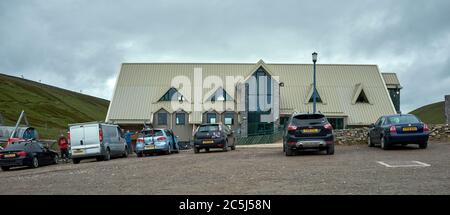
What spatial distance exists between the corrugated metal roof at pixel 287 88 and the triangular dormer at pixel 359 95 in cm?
43

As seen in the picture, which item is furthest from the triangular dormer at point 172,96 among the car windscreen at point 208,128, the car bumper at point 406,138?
the car bumper at point 406,138

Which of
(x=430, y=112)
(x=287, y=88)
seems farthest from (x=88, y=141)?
(x=430, y=112)

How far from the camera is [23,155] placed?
24.2 metres

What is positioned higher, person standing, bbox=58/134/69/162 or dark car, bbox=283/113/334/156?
dark car, bbox=283/113/334/156

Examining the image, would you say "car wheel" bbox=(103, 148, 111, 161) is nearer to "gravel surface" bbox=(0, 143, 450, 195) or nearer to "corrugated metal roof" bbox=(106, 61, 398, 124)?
"gravel surface" bbox=(0, 143, 450, 195)

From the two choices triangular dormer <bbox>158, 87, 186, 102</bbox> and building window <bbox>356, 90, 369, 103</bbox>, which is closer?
triangular dormer <bbox>158, 87, 186, 102</bbox>

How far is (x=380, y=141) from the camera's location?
23.6 metres

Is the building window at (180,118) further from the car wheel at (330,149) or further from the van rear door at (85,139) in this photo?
the car wheel at (330,149)

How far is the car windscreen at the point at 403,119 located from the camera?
22.1 metres

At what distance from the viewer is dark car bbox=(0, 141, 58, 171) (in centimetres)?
2402

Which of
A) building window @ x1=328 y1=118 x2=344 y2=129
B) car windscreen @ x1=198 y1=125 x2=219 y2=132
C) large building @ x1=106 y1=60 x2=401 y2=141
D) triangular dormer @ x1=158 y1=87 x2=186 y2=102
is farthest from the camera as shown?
triangular dormer @ x1=158 y1=87 x2=186 y2=102

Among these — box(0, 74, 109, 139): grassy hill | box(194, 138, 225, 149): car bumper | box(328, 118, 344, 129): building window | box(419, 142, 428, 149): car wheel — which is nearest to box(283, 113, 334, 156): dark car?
box(419, 142, 428, 149): car wheel

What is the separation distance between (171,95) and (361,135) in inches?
1294
